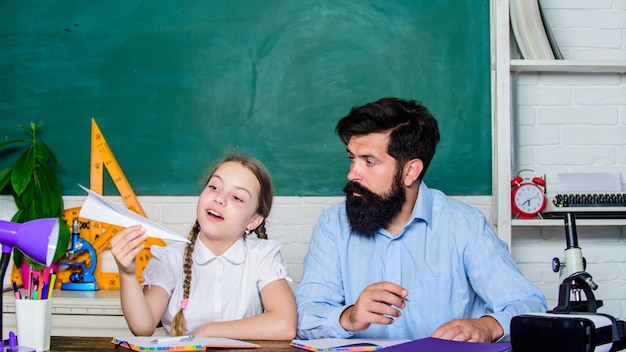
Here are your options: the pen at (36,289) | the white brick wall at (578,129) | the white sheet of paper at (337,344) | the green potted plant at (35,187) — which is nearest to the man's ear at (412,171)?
the white sheet of paper at (337,344)

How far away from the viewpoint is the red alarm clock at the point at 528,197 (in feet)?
9.39

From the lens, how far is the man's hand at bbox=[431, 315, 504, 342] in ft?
5.17

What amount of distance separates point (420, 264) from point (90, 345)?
957 mm

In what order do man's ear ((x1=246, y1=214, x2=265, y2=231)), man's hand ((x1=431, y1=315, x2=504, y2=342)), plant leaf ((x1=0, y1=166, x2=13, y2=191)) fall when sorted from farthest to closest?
1. plant leaf ((x1=0, y1=166, x2=13, y2=191))
2. man's ear ((x1=246, y1=214, x2=265, y2=231))
3. man's hand ((x1=431, y1=315, x2=504, y2=342))

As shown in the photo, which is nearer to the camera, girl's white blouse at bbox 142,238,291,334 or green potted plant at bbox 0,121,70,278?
girl's white blouse at bbox 142,238,291,334

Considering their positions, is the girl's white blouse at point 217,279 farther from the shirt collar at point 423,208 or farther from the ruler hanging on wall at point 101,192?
the ruler hanging on wall at point 101,192

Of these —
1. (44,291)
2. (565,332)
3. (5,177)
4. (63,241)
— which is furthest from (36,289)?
(5,177)

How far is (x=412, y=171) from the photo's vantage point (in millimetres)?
2229

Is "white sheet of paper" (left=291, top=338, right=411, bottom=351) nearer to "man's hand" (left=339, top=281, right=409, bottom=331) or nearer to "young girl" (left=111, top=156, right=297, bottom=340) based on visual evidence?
"man's hand" (left=339, top=281, right=409, bottom=331)

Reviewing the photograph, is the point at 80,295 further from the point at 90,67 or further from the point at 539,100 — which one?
the point at 539,100

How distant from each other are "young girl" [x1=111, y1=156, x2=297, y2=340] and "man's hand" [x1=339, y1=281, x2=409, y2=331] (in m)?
0.24

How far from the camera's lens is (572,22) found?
3107 millimetres

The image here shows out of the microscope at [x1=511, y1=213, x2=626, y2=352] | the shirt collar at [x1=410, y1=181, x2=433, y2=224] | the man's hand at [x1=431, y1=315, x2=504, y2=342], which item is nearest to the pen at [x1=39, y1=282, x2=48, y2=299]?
the man's hand at [x1=431, y1=315, x2=504, y2=342]

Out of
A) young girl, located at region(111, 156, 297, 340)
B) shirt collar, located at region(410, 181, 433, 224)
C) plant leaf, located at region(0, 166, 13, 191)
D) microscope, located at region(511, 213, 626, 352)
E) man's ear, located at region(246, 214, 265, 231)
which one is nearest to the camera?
microscope, located at region(511, 213, 626, 352)
